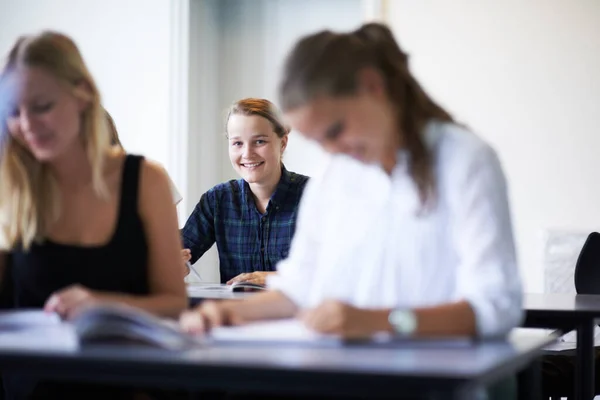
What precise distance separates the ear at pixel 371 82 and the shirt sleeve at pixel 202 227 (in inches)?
73.6

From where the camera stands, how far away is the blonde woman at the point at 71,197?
5.41 feet

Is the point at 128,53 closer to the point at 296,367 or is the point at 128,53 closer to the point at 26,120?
the point at 26,120

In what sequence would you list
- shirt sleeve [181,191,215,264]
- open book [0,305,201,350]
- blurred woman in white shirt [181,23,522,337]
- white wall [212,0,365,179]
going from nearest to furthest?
open book [0,305,201,350] < blurred woman in white shirt [181,23,522,337] < shirt sleeve [181,191,215,264] < white wall [212,0,365,179]

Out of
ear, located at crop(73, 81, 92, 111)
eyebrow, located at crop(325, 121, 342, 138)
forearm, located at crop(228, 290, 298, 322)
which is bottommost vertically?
forearm, located at crop(228, 290, 298, 322)

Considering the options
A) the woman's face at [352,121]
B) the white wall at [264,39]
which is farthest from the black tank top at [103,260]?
the white wall at [264,39]

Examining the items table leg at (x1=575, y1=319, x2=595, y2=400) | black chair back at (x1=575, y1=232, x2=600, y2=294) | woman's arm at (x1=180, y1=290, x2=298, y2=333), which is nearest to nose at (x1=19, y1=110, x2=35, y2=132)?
woman's arm at (x1=180, y1=290, x2=298, y2=333)

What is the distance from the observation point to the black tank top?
1688 mm

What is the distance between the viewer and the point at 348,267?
1617mm

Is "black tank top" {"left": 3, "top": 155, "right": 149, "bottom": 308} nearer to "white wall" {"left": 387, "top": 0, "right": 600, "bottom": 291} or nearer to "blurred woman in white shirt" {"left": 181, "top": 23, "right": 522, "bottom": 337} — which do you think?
"blurred woman in white shirt" {"left": 181, "top": 23, "right": 522, "bottom": 337}

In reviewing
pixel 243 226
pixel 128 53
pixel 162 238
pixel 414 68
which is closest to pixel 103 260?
pixel 162 238

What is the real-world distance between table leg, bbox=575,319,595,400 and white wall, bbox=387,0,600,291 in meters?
2.17

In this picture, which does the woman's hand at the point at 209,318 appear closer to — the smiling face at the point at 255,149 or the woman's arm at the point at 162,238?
the woman's arm at the point at 162,238

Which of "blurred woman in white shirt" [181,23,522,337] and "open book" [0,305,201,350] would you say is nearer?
"open book" [0,305,201,350]

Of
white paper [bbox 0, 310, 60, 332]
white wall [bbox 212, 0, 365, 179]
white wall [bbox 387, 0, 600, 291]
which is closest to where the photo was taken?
white paper [bbox 0, 310, 60, 332]
